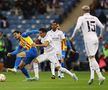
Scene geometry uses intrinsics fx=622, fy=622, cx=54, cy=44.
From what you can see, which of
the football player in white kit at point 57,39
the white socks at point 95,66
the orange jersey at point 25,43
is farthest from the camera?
the football player in white kit at point 57,39

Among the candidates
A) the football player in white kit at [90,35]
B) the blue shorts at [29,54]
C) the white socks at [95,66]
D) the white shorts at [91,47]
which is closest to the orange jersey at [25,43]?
the blue shorts at [29,54]

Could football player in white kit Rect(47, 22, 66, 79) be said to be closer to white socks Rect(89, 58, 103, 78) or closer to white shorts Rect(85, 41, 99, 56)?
white shorts Rect(85, 41, 99, 56)

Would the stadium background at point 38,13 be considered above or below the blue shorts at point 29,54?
below

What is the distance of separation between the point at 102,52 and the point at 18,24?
6706 millimetres

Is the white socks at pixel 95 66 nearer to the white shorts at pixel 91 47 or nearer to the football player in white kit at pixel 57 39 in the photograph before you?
the white shorts at pixel 91 47

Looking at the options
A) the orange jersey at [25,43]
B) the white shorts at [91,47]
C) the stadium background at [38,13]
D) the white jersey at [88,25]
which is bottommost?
the stadium background at [38,13]

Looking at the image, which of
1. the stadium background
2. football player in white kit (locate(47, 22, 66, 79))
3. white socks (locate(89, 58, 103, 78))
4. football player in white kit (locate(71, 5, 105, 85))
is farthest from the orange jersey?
the stadium background

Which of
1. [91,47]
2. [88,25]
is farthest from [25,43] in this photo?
[91,47]

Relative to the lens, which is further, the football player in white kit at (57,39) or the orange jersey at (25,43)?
the football player in white kit at (57,39)

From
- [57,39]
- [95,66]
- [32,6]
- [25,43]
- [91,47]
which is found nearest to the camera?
[95,66]

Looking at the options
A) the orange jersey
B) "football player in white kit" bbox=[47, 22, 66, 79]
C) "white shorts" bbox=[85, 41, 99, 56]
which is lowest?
"football player in white kit" bbox=[47, 22, 66, 79]

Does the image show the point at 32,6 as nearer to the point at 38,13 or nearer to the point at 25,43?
the point at 38,13

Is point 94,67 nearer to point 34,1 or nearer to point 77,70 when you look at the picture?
point 77,70

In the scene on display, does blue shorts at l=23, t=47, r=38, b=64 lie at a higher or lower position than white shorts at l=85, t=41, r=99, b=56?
lower
